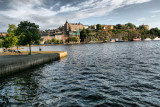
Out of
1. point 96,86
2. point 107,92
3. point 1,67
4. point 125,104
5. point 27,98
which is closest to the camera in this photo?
point 125,104

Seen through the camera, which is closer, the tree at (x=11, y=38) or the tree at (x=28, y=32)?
the tree at (x=28, y=32)

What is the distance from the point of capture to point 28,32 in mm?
33281

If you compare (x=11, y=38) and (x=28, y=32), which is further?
(x=11, y=38)

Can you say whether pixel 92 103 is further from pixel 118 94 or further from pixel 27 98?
pixel 27 98

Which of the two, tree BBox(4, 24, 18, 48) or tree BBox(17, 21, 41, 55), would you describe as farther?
tree BBox(4, 24, 18, 48)

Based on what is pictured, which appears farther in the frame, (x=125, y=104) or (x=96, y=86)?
(x=96, y=86)

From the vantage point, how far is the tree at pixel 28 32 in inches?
1318

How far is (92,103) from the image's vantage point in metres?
9.07

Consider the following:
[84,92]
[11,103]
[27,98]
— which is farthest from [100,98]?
[11,103]

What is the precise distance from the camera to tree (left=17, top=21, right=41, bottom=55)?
33.5 m

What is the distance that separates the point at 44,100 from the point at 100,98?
434 centimetres

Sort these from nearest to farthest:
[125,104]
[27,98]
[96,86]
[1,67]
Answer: [125,104] → [27,98] → [96,86] → [1,67]

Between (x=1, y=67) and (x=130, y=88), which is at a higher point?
(x=1, y=67)

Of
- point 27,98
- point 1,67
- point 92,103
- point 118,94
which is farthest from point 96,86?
point 1,67
